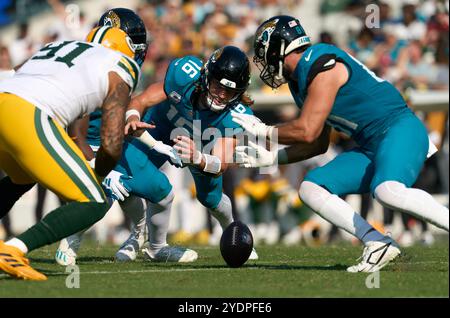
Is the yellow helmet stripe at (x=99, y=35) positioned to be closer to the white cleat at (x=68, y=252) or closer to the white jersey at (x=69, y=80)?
the white jersey at (x=69, y=80)

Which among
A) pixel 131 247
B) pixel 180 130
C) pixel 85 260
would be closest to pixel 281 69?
pixel 180 130

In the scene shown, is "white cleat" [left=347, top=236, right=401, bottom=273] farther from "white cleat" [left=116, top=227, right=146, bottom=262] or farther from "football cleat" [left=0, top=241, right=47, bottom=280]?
"white cleat" [left=116, top=227, right=146, bottom=262]

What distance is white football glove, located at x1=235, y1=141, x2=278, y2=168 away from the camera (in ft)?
19.6

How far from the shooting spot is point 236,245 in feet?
20.8

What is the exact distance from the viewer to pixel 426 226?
10.9 meters

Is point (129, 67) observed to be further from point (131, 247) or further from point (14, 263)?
point (131, 247)

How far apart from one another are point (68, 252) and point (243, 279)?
5.97ft

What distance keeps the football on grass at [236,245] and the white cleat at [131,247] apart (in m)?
1.09

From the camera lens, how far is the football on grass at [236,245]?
6.35m

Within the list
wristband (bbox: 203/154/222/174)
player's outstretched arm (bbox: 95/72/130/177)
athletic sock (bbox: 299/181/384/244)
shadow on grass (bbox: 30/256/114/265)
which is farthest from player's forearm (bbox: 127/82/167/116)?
athletic sock (bbox: 299/181/384/244)

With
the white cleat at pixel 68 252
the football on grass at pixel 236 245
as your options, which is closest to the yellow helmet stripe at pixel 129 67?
the football on grass at pixel 236 245
